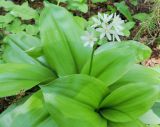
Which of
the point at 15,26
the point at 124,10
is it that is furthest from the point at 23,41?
the point at 124,10

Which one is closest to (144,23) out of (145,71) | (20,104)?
(145,71)

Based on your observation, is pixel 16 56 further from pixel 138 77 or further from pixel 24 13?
pixel 138 77

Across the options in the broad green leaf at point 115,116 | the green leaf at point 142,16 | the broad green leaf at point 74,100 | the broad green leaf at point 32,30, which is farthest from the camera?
the green leaf at point 142,16

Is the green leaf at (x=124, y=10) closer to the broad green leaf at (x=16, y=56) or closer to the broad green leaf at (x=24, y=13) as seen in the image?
the broad green leaf at (x=24, y=13)

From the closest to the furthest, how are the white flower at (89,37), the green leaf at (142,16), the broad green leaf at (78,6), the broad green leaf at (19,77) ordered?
the white flower at (89,37) → the broad green leaf at (19,77) → the broad green leaf at (78,6) → the green leaf at (142,16)

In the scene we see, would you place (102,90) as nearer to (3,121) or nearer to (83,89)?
(83,89)

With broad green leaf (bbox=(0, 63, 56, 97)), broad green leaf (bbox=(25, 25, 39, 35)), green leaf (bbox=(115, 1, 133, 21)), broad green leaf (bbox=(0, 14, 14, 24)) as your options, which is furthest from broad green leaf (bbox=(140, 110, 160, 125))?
broad green leaf (bbox=(0, 14, 14, 24))

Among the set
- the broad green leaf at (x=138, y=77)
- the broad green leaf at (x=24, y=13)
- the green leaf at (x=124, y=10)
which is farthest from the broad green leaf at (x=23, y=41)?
the green leaf at (x=124, y=10)

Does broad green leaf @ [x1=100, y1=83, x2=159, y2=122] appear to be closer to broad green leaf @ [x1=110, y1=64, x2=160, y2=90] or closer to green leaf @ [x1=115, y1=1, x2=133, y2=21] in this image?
broad green leaf @ [x1=110, y1=64, x2=160, y2=90]
